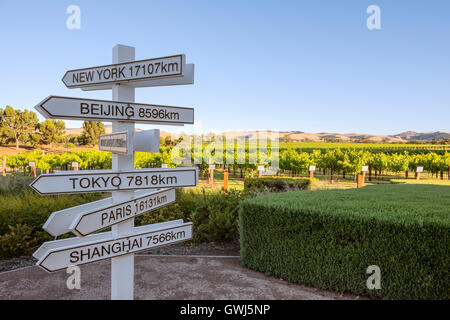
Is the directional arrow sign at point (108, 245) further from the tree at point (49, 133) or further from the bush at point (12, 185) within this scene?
Result: the tree at point (49, 133)

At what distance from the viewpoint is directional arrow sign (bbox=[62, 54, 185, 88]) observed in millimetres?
2496

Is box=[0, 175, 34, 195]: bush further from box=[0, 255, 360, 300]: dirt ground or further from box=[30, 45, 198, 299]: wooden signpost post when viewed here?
box=[30, 45, 198, 299]: wooden signpost post

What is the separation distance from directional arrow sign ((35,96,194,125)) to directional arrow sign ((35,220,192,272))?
945 millimetres

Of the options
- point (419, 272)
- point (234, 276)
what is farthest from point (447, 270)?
point (234, 276)

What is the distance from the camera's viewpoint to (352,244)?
403 cm

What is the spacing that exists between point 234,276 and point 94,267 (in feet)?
7.22

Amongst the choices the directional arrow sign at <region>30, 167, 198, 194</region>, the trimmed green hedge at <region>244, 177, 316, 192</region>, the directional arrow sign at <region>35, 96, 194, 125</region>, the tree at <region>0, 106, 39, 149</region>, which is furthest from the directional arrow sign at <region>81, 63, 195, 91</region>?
the tree at <region>0, 106, 39, 149</region>

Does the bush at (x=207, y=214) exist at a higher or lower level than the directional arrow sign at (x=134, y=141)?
lower

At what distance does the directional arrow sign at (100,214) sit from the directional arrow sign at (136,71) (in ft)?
3.30

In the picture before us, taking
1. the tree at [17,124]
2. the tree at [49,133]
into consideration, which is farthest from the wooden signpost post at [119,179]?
the tree at [17,124]

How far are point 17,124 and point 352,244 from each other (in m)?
67.8

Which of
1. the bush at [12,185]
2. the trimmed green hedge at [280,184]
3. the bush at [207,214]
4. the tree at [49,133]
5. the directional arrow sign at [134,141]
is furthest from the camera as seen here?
the tree at [49,133]

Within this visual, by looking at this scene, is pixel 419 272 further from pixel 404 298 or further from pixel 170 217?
pixel 170 217

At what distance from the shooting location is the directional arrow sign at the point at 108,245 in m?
2.18
